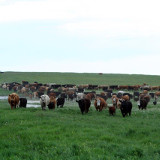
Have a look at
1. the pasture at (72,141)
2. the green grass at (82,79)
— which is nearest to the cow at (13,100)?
the pasture at (72,141)

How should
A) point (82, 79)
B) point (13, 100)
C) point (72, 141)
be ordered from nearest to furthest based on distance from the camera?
point (72, 141), point (13, 100), point (82, 79)

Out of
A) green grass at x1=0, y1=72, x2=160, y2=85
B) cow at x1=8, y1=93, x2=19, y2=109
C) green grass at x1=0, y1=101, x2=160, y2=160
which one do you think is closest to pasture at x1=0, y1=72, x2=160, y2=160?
green grass at x1=0, y1=101, x2=160, y2=160

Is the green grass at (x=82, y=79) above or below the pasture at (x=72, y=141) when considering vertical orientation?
above

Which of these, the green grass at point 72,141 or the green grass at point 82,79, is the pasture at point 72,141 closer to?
the green grass at point 72,141

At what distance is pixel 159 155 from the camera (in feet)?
34.6

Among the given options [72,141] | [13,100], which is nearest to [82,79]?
[13,100]

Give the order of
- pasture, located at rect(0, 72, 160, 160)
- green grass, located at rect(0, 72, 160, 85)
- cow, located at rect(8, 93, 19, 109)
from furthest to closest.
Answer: green grass, located at rect(0, 72, 160, 85), cow, located at rect(8, 93, 19, 109), pasture, located at rect(0, 72, 160, 160)

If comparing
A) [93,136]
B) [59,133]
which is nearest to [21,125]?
[59,133]

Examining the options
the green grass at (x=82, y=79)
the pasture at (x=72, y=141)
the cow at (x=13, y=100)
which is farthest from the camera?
the green grass at (x=82, y=79)

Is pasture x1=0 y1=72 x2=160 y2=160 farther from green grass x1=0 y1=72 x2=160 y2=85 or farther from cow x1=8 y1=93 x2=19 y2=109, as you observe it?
green grass x1=0 y1=72 x2=160 y2=85

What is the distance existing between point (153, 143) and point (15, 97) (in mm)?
13958

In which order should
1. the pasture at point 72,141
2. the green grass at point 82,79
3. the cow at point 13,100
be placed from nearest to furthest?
the pasture at point 72,141 < the cow at point 13,100 < the green grass at point 82,79

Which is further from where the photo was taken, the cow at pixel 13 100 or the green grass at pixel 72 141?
the cow at pixel 13 100

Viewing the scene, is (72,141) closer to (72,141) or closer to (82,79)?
(72,141)
